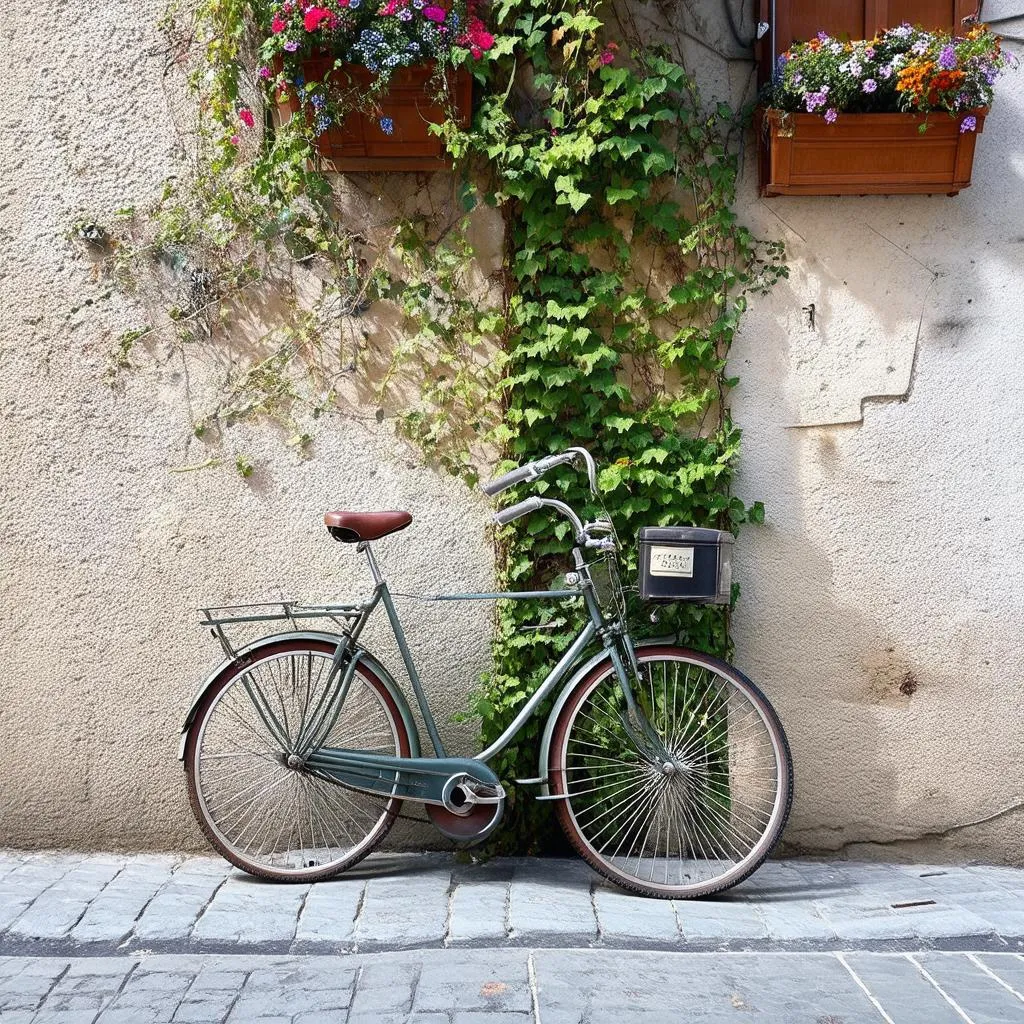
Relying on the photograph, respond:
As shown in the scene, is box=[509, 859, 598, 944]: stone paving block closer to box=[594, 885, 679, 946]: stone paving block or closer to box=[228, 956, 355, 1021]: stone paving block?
box=[594, 885, 679, 946]: stone paving block

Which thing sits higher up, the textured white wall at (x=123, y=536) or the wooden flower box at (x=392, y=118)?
the wooden flower box at (x=392, y=118)

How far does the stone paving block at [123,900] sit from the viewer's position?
143 inches

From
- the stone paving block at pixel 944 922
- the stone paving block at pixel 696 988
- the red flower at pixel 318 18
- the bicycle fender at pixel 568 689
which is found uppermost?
the red flower at pixel 318 18

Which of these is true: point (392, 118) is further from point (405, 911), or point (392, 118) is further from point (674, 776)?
point (405, 911)

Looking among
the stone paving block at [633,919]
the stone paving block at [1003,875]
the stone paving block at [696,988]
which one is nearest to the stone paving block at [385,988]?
the stone paving block at [696,988]

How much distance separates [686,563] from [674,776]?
80 centimetres

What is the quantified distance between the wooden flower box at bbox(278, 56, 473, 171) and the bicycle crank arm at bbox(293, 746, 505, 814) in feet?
7.04

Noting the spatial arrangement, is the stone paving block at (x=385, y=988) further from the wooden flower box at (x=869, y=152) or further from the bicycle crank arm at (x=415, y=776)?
the wooden flower box at (x=869, y=152)

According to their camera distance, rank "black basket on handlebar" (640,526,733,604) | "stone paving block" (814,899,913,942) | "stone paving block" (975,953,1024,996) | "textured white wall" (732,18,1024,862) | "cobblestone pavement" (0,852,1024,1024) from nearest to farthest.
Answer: "cobblestone pavement" (0,852,1024,1024)
"stone paving block" (975,953,1024,996)
"stone paving block" (814,899,913,942)
"black basket on handlebar" (640,526,733,604)
"textured white wall" (732,18,1024,862)

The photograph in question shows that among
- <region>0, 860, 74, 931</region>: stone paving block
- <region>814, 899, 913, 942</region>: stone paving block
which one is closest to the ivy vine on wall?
<region>814, 899, 913, 942</region>: stone paving block

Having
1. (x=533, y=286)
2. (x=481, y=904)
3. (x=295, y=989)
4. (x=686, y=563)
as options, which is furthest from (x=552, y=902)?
(x=533, y=286)

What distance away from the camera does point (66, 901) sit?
3.89 m

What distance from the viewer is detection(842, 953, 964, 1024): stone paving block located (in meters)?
3.14

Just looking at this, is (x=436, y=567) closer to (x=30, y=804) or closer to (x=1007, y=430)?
(x=30, y=804)
